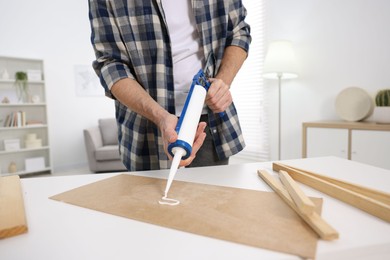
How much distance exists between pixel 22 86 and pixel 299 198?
14.5 feet

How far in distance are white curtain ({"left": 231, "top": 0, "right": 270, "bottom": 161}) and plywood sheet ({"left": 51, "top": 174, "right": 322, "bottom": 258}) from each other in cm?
314

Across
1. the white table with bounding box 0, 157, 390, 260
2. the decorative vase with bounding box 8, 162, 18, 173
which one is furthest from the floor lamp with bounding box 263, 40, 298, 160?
the decorative vase with bounding box 8, 162, 18, 173

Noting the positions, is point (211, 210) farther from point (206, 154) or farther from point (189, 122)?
point (206, 154)

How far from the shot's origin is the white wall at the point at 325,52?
8.14 feet

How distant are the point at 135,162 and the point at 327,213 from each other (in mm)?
669

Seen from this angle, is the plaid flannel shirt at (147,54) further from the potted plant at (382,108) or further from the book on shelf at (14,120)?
the book on shelf at (14,120)

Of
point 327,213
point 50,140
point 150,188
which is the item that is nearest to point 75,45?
point 50,140

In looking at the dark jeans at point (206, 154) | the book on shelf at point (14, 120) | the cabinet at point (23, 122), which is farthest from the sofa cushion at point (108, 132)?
the dark jeans at point (206, 154)

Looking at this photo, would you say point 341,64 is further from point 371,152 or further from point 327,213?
point 327,213

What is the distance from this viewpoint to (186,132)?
1.92 feet

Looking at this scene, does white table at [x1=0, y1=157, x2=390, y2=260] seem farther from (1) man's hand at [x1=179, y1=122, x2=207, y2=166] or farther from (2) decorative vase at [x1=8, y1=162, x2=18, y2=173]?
(2) decorative vase at [x1=8, y1=162, x2=18, y2=173]

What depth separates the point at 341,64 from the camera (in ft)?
8.96

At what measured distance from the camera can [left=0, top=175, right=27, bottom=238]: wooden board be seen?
416 mm

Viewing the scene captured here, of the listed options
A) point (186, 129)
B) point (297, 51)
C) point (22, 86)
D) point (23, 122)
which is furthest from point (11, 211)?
point (22, 86)
